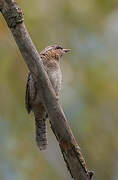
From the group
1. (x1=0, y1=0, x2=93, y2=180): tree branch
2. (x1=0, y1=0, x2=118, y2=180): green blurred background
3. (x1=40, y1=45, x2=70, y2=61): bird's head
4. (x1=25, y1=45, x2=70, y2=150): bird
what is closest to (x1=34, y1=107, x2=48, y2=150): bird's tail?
(x1=25, y1=45, x2=70, y2=150): bird

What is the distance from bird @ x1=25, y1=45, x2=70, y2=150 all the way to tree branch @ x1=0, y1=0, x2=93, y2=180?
0.74m

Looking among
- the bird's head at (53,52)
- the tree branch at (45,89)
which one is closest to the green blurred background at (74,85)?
the bird's head at (53,52)

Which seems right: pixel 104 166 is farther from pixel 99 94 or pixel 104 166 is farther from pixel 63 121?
pixel 63 121

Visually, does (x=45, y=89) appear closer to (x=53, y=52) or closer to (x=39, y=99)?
(x=39, y=99)

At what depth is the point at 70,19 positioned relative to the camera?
730 cm

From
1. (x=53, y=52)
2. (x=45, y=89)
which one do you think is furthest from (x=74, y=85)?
(x=45, y=89)

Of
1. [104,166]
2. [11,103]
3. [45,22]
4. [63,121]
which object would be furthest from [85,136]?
[63,121]

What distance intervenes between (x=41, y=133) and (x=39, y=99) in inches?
12.2

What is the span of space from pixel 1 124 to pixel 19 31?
3818mm

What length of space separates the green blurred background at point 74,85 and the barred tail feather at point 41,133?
1.66 metres

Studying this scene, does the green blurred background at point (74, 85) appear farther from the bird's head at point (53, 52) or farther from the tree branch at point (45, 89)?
the tree branch at point (45, 89)

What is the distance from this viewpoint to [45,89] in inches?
145

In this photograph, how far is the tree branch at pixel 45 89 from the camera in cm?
356

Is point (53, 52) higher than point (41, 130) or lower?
higher
